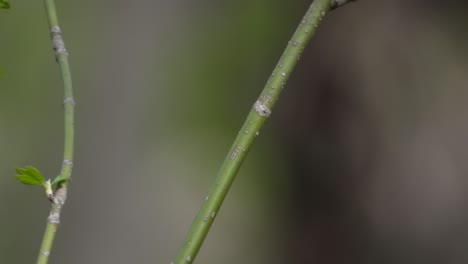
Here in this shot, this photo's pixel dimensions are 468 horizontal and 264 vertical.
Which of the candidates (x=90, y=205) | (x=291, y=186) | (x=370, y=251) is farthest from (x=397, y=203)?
(x=90, y=205)

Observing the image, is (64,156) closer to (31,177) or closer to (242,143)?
(31,177)

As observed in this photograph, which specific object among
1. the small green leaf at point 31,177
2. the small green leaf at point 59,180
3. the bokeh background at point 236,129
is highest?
the small green leaf at point 59,180

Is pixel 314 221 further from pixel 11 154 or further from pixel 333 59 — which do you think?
pixel 11 154

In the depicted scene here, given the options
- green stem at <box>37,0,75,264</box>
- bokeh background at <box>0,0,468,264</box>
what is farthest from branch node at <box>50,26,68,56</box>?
bokeh background at <box>0,0,468,264</box>

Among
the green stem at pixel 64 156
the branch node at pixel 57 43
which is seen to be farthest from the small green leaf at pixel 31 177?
the branch node at pixel 57 43

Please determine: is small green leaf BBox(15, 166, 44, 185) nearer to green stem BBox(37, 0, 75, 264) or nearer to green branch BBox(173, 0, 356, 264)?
green stem BBox(37, 0, 75, 264)

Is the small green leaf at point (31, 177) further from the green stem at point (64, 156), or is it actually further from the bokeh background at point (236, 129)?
the bokeh background at point (236, 129)
